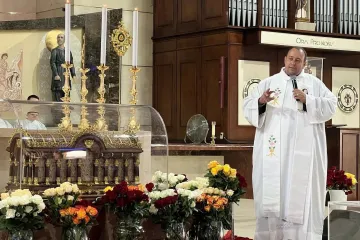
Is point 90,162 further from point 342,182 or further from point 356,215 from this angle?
point 356,215

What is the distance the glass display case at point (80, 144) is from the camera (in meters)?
6.80

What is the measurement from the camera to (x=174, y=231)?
685cm

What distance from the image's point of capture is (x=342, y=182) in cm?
877

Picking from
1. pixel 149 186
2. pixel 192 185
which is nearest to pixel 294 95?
pixel 192 185

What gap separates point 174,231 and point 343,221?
9.49 feet

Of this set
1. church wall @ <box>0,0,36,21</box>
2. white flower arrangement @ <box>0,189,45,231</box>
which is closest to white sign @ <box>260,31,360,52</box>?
church wall @ <box>0,0,36,21</box>

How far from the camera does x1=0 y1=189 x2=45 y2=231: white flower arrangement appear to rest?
6.04 m

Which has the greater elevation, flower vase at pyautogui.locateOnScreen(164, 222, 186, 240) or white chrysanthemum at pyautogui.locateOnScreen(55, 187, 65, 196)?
white chrysanthemum at pyautogui.locateOnScreen(55, 187, 65, 196)

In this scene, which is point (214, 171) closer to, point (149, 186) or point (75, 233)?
point (149, 186)

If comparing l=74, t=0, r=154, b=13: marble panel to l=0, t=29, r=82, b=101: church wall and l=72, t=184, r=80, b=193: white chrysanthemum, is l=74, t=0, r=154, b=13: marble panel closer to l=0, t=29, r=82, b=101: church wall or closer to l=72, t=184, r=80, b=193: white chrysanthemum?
l=0, t=29, r=82, b=101: church wall

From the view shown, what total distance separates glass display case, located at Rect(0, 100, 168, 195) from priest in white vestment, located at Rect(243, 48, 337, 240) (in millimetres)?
1429

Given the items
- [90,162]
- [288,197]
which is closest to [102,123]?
[90,162]

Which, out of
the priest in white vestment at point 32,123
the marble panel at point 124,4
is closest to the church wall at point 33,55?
the marble panel at point 124,4

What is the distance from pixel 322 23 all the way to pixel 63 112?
28.9 feet
